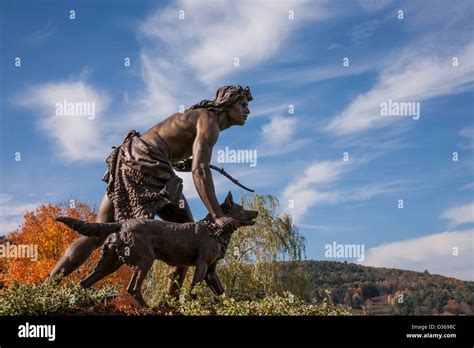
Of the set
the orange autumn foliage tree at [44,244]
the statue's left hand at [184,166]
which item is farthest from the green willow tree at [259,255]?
the statue's left hand at [184,166]

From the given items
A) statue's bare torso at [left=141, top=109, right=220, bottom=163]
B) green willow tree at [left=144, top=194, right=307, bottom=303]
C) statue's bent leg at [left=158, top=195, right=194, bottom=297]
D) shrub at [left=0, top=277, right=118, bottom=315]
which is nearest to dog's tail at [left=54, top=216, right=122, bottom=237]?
shrub at [left=0, top=277, right=118, bottom=315]

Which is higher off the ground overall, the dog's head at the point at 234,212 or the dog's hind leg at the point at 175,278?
the dog's head at the point at 234,212

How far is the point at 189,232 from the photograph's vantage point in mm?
7684

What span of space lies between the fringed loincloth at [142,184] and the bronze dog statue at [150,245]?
0.46 metres

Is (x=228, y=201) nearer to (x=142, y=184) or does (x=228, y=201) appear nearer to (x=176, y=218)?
(x=176, y=218)

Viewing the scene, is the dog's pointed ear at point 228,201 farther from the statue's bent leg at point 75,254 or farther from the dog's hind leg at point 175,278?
the statue's bent leg at point 75,254

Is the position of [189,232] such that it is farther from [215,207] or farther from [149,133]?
[149,133]

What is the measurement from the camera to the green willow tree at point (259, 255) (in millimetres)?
20984

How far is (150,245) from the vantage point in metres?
7.44

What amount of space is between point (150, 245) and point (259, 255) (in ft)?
46.9

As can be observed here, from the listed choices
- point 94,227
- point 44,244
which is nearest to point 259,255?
point 44,244

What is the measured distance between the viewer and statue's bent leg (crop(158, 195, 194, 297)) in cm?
805

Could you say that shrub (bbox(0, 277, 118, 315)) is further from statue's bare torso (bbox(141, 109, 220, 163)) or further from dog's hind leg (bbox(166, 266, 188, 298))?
statue's bare torso (bbox(141, 109, 220, 163))
